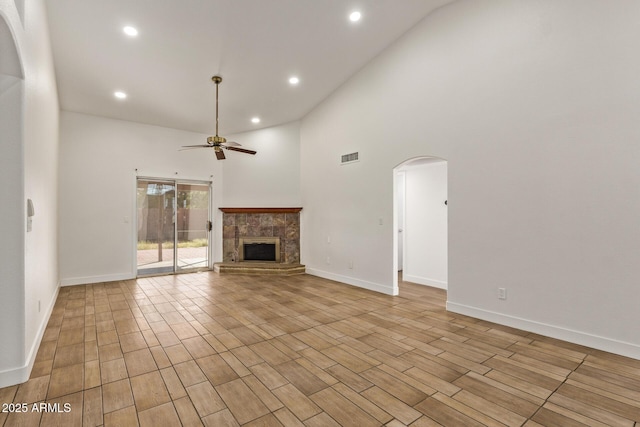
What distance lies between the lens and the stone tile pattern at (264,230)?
7.08 metres

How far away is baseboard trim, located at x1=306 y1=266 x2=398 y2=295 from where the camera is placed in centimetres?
499

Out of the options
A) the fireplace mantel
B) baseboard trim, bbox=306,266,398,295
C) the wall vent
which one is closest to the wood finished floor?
baseboard trim, bbox=306,266,398,295

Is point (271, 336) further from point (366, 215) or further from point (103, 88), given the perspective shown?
point (103, 88)

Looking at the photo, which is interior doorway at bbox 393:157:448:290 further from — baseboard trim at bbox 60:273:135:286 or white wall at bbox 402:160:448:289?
baseboard trim at bbox 60:273:135:286

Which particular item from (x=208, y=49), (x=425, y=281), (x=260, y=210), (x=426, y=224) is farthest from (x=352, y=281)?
(x=208, y=49)

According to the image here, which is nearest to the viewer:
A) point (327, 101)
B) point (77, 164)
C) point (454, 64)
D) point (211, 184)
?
point (454, 64)

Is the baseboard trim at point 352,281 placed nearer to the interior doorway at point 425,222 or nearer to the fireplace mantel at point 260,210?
the interior doorway at point 425,222

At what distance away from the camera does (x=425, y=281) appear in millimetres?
5703

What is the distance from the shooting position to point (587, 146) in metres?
3.01

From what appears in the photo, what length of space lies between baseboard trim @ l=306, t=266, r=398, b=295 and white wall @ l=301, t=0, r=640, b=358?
0.19ft

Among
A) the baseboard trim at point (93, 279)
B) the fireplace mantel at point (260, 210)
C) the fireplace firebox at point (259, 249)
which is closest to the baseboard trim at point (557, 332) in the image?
the fireplace mantel at point (260, 210)

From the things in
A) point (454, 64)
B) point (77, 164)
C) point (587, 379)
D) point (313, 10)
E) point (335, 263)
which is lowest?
point (587, 379)

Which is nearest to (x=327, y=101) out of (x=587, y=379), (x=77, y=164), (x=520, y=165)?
(x=520, y=165)

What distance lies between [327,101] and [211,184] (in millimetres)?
3467
